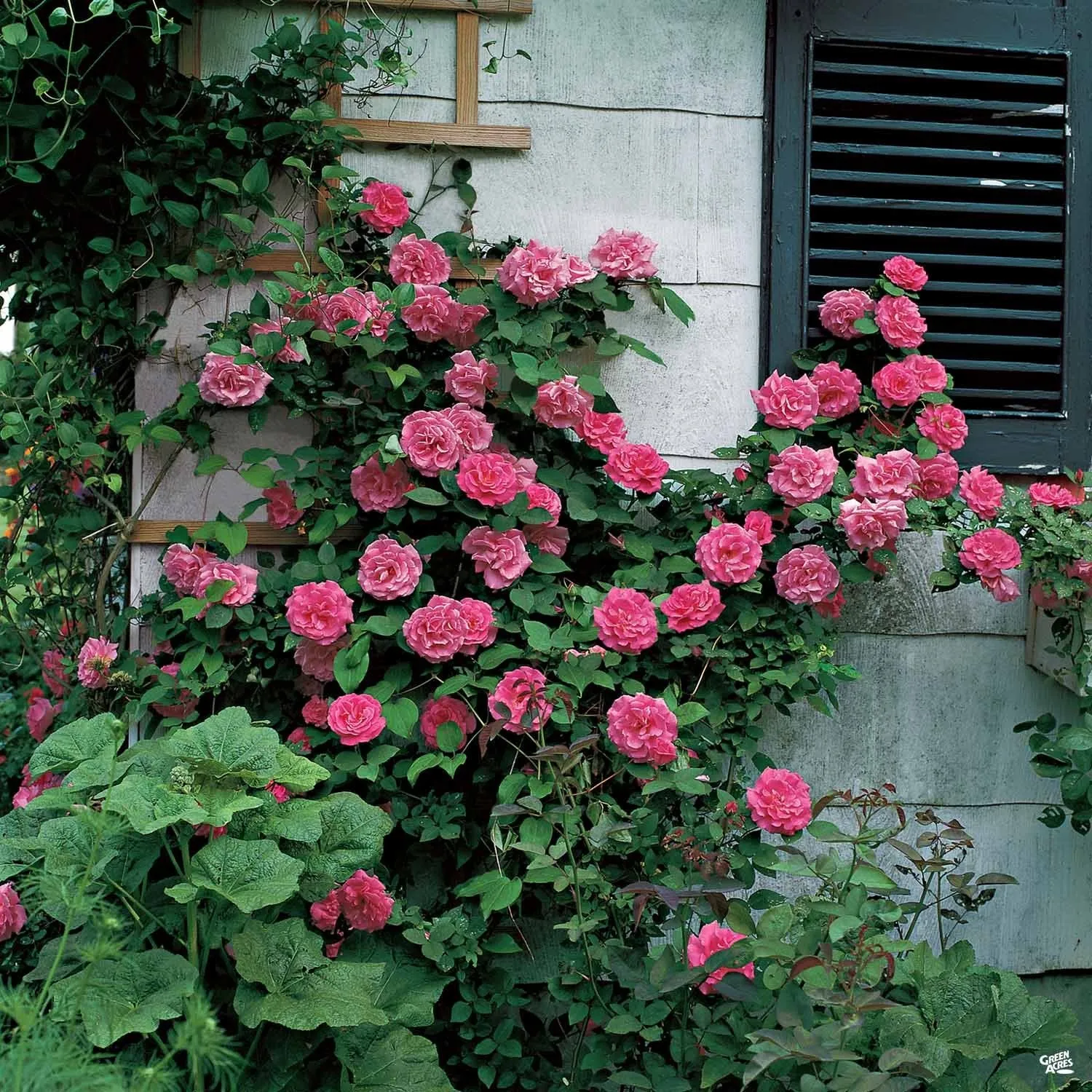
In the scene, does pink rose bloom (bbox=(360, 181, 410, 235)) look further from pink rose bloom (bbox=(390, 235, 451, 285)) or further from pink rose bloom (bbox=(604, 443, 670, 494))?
pink rose bloom (bbox=(604, 443, 670, 494))

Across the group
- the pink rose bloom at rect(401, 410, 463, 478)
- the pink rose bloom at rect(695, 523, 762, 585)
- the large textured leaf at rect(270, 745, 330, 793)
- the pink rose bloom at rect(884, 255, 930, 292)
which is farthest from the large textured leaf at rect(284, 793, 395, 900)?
the pink rose bloom at rect(884, 255, 930, 292)

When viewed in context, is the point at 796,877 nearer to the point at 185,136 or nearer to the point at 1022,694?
the point at 1022,694

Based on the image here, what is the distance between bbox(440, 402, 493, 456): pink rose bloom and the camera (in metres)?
2.10

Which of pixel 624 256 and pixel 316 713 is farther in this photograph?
pixel 624 256

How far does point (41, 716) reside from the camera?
96.3 inches

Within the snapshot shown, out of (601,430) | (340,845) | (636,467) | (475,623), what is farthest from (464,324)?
(340,845)

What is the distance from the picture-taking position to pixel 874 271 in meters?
2.41

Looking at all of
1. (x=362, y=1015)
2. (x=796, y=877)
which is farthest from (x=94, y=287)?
(x=796, y=877)

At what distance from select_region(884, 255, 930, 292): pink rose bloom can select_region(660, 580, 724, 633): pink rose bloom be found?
2.57 feet

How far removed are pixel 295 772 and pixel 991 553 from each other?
4.43 feet

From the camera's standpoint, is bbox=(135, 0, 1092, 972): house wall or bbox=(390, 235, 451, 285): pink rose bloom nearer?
bbox=(390, 235, 451, 285): pink rose bloom

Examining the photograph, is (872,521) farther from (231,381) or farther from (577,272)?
(231,381)

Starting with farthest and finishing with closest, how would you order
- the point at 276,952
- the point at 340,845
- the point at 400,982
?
the point at 400,982 → the point at 340,845 → the point at 276,952

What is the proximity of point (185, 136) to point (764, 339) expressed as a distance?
4.05ft
